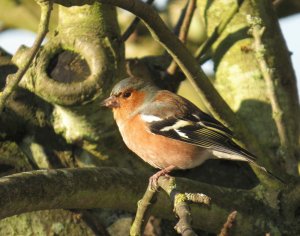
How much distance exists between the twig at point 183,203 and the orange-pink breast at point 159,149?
1270 mm

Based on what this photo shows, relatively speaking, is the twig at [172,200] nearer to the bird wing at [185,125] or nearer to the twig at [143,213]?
the twig at [143,213]

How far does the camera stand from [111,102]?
5801 millimetres

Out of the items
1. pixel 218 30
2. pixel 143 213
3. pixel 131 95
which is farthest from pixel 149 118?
pixel 143 213

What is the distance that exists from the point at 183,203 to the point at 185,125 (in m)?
2.06

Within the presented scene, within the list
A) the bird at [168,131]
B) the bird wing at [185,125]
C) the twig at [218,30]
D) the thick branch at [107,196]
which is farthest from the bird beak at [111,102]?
the twig at [218,30]

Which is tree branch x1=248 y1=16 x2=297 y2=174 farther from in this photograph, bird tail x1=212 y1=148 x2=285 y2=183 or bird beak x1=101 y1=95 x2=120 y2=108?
bird beak x1=101 y1=95 x2=120 y2=108

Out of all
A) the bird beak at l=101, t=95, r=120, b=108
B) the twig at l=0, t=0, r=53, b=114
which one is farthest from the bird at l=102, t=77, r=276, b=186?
the twig at l=0, t=0, r=53, b=114

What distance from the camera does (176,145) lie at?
19.2 feet

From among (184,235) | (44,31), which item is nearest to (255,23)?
(44,31)

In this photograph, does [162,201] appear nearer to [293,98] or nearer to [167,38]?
[167,38]

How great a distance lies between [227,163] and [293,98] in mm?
834

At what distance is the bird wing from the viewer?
559 centimetres

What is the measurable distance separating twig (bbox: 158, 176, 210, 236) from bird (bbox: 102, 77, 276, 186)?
1.24 m

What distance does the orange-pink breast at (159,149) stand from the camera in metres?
5.73
